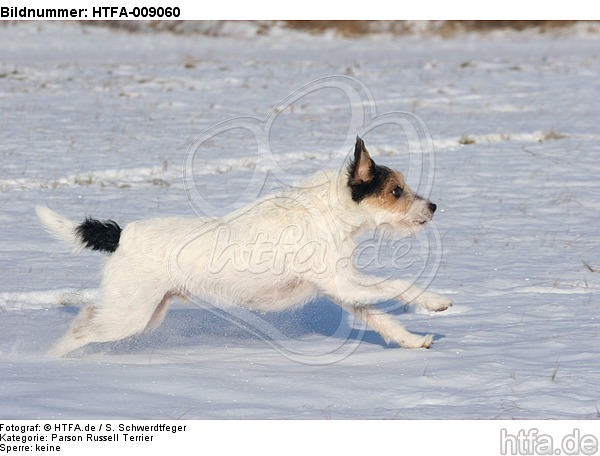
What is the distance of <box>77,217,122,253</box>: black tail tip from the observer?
6.16 meters

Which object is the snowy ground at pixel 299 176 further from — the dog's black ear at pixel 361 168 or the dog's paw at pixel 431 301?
the dog's black ear at pixel 361 168

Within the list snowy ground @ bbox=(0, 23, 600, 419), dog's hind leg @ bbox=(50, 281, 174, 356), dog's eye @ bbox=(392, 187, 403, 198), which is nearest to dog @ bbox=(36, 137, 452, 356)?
dog's hind leg @ bbox=(50, 281, 174, 356)

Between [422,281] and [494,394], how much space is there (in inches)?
120

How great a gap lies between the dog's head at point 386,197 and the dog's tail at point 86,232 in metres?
1.75

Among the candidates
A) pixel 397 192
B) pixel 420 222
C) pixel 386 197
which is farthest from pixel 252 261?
pixel 420 222

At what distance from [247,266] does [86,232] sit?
1.18 meters

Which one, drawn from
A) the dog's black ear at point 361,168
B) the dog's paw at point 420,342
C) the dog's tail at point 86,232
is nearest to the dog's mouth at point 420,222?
the dog's black ear at point 361,168

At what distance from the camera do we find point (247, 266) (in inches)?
243

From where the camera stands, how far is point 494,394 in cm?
504

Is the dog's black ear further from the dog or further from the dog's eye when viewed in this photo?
the dog's eye

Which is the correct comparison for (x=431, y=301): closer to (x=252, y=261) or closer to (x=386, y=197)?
(x=386, y=197)

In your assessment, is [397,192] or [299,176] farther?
[299,176]

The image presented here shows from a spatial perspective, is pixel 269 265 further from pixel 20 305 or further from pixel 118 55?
pixel 118 55

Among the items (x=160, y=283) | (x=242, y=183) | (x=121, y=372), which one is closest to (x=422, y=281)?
(x=160, y=283)
